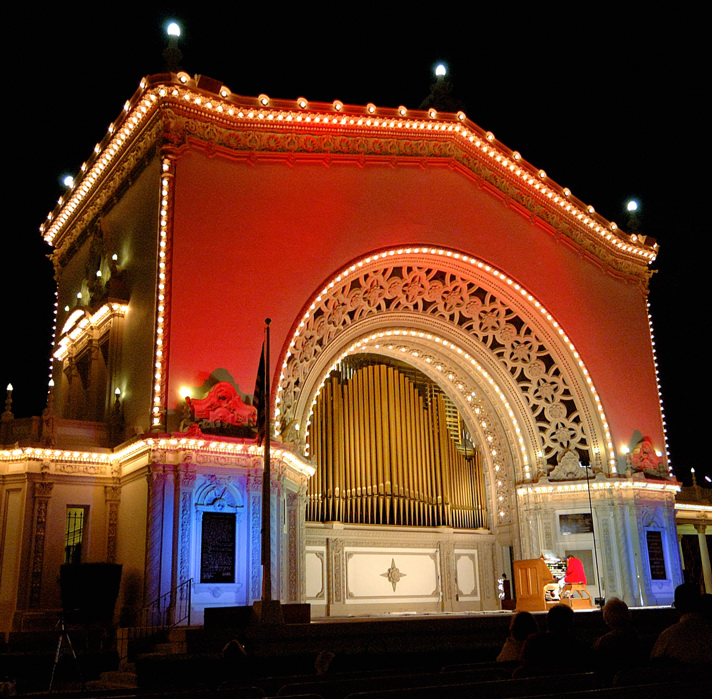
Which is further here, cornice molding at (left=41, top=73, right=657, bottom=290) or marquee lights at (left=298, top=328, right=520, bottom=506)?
marquee lights at (left=298, top=328, right=520, bottom=506)

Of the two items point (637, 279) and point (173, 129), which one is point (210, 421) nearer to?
point (173, 129)

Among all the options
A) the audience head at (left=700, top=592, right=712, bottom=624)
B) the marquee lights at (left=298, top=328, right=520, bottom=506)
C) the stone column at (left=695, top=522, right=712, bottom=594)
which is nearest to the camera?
the audience head at (left=700, top=592, right=712, bottom=624)

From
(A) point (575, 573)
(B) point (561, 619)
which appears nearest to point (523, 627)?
(B) point (561, 619)

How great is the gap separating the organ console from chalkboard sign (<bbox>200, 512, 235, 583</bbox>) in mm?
6629

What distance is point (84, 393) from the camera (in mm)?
20094

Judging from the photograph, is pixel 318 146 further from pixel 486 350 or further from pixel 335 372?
pixel 486 350

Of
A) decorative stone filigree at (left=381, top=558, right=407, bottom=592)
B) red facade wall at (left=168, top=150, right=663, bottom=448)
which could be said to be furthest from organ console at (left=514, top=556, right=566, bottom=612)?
red facade wall at (left=168, top=150, right=663, bottom=448)

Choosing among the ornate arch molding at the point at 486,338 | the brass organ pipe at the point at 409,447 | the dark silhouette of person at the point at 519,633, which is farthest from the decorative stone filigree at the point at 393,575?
the dark silhouette of person at the point at 519,633

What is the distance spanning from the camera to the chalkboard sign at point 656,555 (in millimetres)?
21844

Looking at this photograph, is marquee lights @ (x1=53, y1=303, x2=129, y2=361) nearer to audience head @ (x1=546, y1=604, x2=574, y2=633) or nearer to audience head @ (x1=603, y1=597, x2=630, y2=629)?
audience head @ (x1=546, y1=604, x2=574, y2=633)

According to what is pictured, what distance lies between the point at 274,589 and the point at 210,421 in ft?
11.6

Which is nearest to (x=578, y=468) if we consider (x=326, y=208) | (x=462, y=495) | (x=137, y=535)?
(x=462, y=495)

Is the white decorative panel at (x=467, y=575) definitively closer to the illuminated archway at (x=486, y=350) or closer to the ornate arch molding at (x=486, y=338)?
the illuminated archway at (x=486, y=350)

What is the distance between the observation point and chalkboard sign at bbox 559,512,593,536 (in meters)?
22.3
